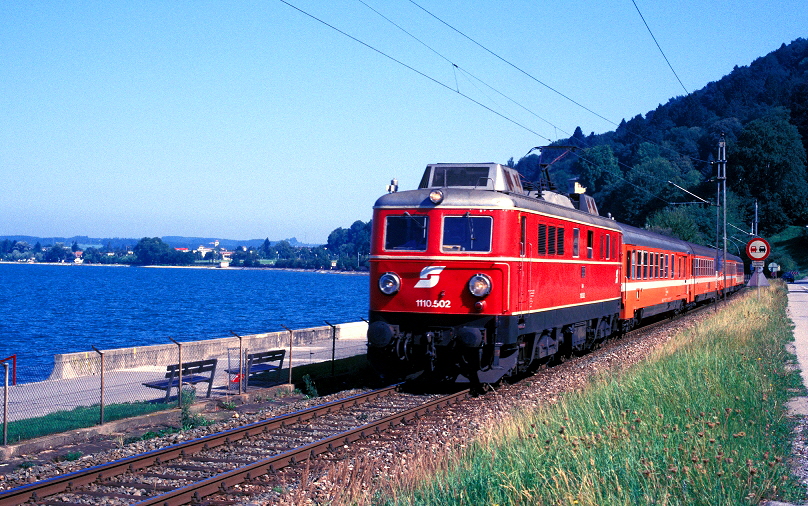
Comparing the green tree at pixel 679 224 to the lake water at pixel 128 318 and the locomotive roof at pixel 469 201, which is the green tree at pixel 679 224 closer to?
the lake water at pixel 128 318

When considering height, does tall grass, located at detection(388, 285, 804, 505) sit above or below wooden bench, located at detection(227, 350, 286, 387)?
above

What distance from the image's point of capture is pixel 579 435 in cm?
848

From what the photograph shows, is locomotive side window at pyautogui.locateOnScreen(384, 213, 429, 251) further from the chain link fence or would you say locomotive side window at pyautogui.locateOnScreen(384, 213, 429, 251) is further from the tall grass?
the tall grass

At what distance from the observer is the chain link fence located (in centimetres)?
1197

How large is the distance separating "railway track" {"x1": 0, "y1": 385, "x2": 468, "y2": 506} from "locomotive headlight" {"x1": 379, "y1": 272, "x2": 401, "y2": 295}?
207 cm

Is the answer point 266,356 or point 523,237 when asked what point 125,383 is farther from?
point 523,237

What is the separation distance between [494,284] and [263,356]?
5281 millimetres

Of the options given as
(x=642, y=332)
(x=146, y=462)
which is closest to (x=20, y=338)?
(x=642, y=332)

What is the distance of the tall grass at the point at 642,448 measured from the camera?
635 centimetres

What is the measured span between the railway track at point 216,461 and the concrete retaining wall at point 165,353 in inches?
256

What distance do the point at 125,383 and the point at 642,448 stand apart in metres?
12.2

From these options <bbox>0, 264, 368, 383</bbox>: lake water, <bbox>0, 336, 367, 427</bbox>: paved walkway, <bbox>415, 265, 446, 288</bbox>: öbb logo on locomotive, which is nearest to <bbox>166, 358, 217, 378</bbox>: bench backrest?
<bbox>0, 336, 367, 427</bbox>: paved walkway

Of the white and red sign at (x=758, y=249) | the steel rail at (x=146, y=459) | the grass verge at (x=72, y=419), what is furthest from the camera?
the white and red sign at (x=758, y=249)

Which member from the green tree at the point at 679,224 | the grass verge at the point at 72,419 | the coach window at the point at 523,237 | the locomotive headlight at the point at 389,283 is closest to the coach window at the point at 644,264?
the coach window at the point at 523,237
